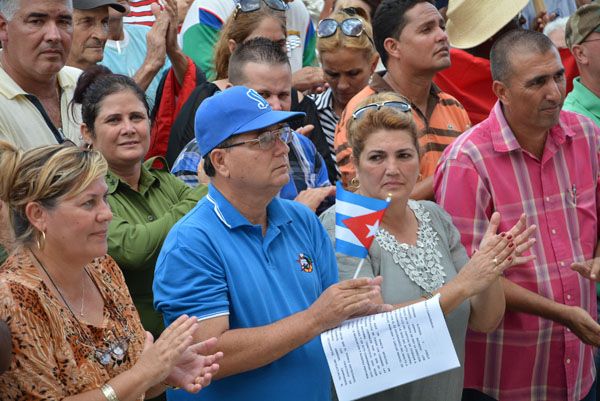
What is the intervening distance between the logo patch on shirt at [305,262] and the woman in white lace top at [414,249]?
350 millimetres

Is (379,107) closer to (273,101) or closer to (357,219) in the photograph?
(273,101)

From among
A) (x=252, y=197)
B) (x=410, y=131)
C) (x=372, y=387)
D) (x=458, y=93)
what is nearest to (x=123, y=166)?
(x=252, y=197)

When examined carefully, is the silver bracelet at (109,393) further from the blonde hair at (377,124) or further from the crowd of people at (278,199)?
the blonde hair at (377,124)

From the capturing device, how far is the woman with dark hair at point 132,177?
3.71 metres

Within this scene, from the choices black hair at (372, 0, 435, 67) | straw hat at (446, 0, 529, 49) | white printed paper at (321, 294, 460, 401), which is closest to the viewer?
white printed paper at (321, 294, 460, 401)

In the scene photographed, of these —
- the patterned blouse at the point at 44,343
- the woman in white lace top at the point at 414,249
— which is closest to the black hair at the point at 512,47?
the woman in white lace top at the point at 414,249

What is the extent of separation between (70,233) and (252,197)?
28.6 inches

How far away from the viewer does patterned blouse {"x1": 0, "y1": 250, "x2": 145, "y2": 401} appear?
2.52 meters

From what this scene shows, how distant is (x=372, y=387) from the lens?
10.0 ft

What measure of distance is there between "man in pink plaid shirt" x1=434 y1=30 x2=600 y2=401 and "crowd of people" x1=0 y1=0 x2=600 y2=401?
0.5 inches

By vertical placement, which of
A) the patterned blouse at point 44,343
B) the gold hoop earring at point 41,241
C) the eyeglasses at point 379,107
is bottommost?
the patterned blouse at point 44,343

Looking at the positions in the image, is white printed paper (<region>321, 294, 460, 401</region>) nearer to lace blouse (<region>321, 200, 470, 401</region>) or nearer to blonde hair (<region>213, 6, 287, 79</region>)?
lace blouse (<region>321, 200, 470, 401</region>)

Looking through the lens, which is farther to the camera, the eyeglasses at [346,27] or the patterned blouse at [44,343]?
the eyeglasses at [346,27]

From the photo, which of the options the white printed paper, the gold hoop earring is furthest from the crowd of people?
the white printed paper
